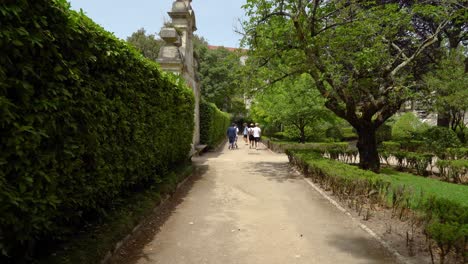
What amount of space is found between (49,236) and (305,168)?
9088 mm

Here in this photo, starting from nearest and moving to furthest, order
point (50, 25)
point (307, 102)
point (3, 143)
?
point (3, 143) < point (50, 25) < point (307, 102)

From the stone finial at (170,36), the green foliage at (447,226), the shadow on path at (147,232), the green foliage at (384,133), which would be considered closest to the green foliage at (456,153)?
the green foliage at (384,133)

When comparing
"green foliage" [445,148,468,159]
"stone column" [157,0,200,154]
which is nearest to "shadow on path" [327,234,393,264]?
"stone column" [157,0,200,154]

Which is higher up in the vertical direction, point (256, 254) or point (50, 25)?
point (50, 25)

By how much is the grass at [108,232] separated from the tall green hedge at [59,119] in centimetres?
22

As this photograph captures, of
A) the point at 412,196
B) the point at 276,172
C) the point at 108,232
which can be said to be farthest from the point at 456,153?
the point at 108,232

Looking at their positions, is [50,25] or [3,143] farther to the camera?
[50,25]

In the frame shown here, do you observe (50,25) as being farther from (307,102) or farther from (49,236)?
(307,102)

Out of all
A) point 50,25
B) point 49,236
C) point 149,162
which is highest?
point 50,25

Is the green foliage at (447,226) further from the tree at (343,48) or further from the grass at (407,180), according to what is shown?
the tree at (343,48)

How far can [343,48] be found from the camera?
14.0 m

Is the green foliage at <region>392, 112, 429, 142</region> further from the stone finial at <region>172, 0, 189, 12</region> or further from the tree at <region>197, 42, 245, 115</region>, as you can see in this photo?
the tree at <region>197, 42, 245, 115</region>

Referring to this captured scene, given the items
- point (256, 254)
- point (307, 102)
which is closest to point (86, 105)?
point (256, 254)

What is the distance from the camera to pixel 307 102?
22.2 m
